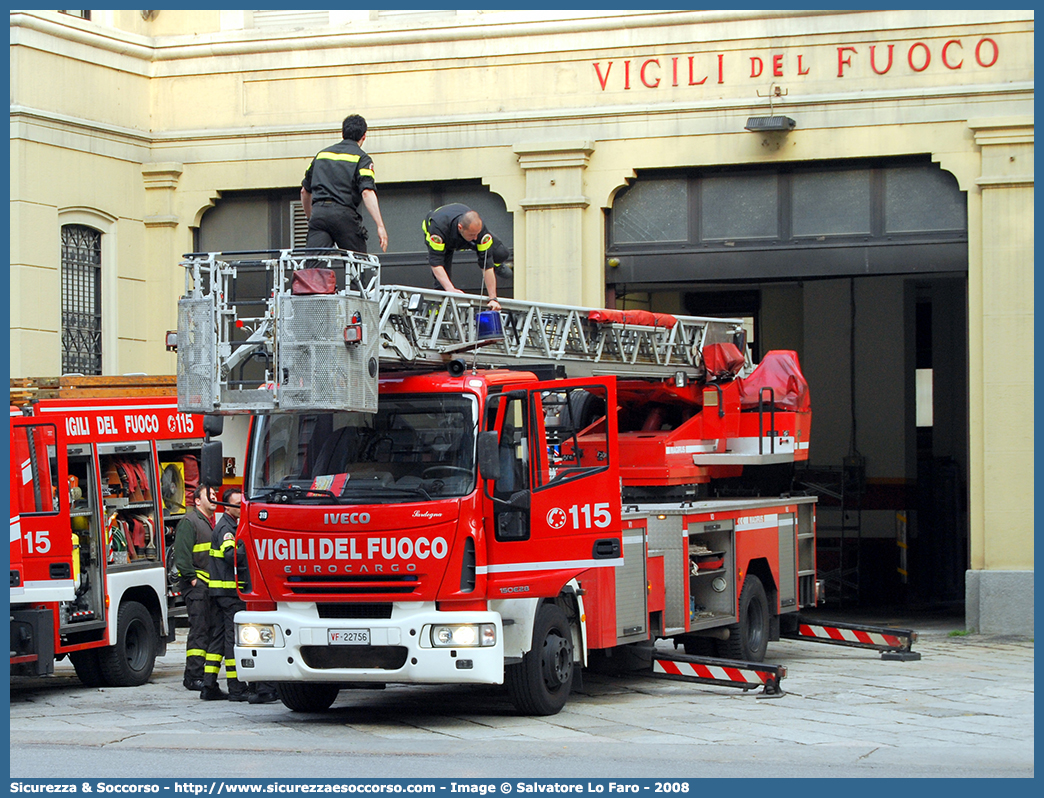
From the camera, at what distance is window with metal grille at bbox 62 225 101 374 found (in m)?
18.3

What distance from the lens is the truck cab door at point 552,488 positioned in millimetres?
10555

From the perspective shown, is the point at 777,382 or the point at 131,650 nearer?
the point at 131,650

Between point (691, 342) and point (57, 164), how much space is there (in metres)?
8.27

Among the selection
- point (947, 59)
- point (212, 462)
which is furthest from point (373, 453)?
point (947, 59)

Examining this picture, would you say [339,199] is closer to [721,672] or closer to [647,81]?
[721,672]

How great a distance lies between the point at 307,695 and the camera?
11.4 metres

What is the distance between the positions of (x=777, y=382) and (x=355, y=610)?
20.2ft

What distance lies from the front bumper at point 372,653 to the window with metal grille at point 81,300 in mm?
8728

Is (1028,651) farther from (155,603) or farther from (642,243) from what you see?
(155,603)

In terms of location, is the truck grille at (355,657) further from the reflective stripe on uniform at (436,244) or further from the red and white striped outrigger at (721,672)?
the reflective stripe on uniform at (436,244)

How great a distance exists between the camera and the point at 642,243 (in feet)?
59.4

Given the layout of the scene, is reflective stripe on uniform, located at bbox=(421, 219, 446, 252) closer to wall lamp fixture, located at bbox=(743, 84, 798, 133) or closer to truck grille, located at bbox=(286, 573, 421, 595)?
truck grille, located at bbox=(286, 573, 421, 595)

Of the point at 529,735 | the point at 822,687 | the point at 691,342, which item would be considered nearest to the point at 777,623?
the point at 822,687

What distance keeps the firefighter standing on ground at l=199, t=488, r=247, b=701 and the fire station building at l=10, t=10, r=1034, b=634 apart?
6.37 meters
